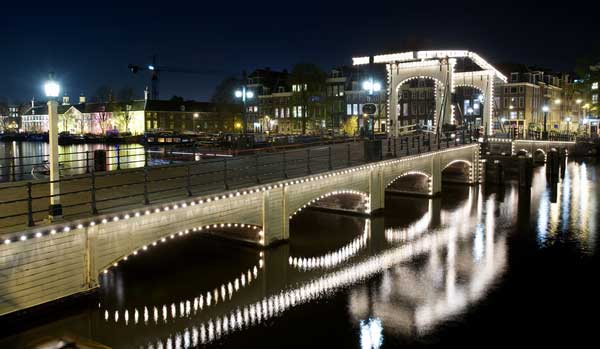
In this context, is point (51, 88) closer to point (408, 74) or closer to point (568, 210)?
point (568, 210)

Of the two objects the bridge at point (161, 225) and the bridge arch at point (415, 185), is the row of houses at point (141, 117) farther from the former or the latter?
the bridge at point (161, 225)

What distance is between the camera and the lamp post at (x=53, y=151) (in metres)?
11.3

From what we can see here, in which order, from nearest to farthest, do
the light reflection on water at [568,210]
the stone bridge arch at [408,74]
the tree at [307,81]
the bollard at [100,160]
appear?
the light reflection on water at [568,210] → the bollard at [100,160] → the stone bridge arch at [408,74] → the tree at [307,81]

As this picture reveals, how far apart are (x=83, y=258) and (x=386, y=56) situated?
25122mm

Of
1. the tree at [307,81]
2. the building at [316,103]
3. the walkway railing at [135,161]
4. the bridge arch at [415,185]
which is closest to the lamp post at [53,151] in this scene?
the walkway railing at [135,161]

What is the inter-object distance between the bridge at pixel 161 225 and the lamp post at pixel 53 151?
56 centimetres

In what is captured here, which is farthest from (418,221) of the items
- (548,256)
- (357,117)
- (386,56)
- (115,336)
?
(357,117)

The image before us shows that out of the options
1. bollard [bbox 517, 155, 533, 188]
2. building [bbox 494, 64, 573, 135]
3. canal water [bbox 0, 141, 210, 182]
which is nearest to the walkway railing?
canal water [bbox 0, 141, 210, 182]

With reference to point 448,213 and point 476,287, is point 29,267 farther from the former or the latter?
point 448,213

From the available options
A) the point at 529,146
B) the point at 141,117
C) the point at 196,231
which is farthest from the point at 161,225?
the point at 141,117

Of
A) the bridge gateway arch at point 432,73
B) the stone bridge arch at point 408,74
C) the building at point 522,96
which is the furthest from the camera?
the building at point 522,96

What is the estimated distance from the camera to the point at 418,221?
2375 centimetres

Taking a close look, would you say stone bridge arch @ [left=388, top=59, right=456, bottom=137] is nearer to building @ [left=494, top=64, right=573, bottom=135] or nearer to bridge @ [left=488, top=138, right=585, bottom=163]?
bridge @ [left=488, top=138, right=585, bottom=163]

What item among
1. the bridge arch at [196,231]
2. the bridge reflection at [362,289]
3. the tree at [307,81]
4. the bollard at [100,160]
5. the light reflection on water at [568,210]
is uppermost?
the tree at [307,81]
